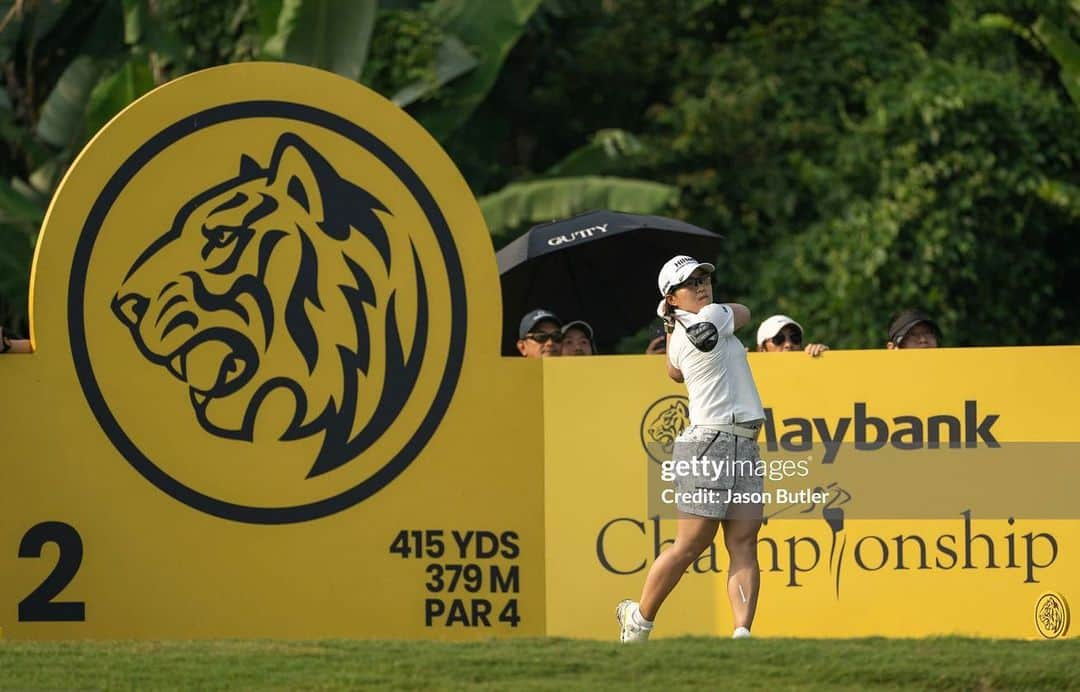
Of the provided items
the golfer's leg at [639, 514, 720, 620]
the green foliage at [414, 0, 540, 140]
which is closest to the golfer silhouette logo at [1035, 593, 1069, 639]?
the golfer's leg at [639, 514, 720, 620]

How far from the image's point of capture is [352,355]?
30.9ft

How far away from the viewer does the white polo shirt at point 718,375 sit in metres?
8.56

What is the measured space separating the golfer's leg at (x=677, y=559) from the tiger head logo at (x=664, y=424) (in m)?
1.08

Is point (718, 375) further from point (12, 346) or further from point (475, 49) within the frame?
point (475, 49)

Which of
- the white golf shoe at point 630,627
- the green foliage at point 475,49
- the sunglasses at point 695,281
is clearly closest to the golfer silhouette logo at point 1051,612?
the white golf shoe at point 630,627

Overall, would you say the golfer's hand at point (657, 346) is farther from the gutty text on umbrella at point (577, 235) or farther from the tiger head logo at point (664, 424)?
the tiger head logo at point (664, 424)

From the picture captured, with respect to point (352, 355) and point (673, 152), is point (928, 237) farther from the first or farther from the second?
point (352, 355)

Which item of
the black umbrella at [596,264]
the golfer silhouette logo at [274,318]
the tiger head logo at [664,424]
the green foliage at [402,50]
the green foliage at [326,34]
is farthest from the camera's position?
the green foliage at [402,50]

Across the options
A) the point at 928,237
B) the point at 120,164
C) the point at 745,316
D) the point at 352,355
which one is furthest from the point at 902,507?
the point at 928,237

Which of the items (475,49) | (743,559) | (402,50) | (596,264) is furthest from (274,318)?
(475,49)

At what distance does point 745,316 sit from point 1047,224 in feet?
34.4

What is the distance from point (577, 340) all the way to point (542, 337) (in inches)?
9.3

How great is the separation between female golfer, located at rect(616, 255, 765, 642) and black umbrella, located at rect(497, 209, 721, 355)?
9.92ft

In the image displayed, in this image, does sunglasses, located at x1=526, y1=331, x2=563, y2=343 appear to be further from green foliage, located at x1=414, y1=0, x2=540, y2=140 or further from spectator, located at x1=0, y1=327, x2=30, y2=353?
green foliage, located at x1=414, y1=0, x2=540, y2=140
